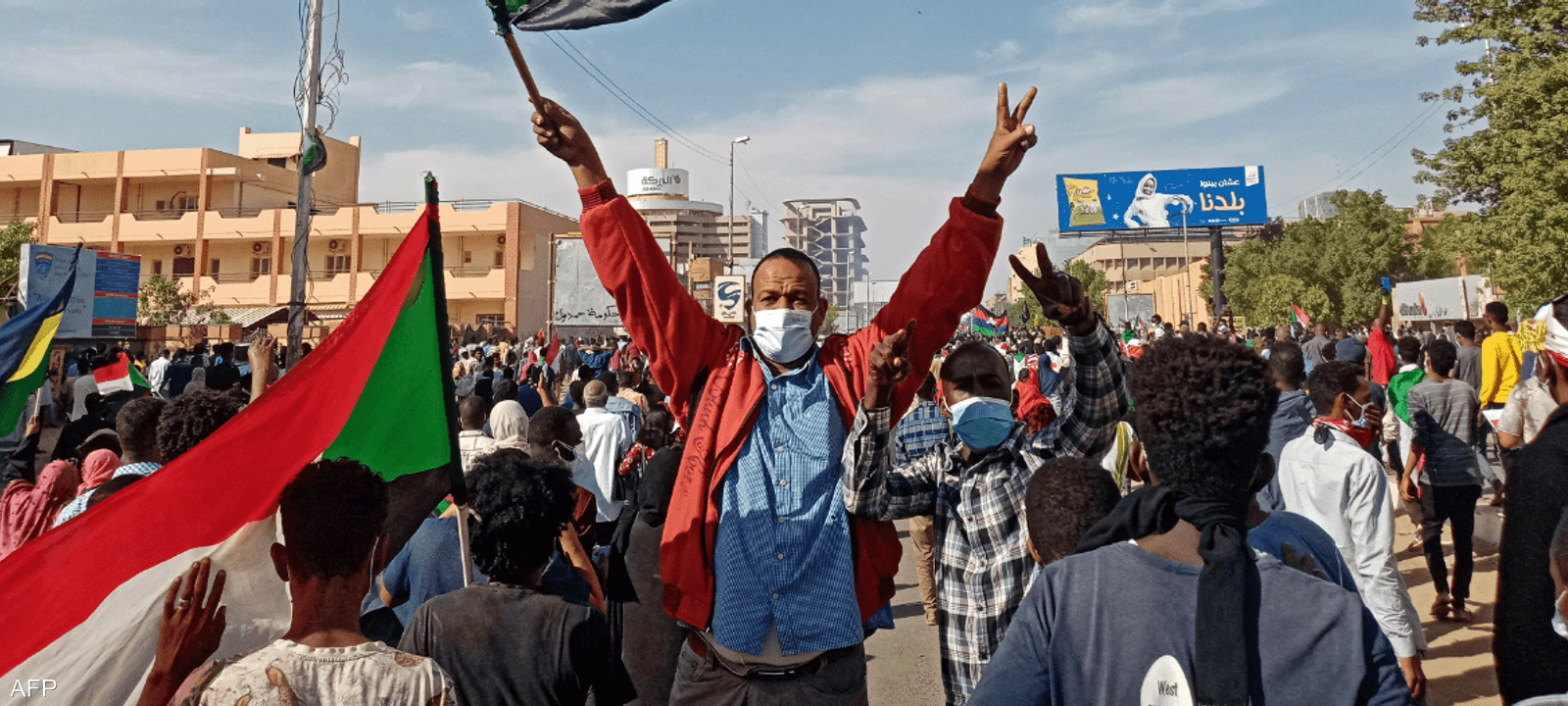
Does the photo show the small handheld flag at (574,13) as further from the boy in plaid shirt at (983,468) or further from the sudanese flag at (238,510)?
the boy in plaid shirt at (983,468)

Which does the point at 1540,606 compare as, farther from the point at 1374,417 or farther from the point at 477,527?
the point at 1374,417

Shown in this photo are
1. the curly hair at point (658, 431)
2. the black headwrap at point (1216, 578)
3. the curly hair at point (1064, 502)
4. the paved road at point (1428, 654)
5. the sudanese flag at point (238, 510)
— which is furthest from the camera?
the curly hair at point (658, 431)

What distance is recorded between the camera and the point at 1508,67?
1708 cm

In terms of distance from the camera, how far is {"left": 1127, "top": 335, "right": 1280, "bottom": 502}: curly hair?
1.61m

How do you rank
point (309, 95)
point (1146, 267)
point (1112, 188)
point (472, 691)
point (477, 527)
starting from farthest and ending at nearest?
point (1146, 267) → point (1112, 188) → point (309, 95) → point (477, 527) → point (472, 691)

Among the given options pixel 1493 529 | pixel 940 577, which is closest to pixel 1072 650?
pixel 940 577

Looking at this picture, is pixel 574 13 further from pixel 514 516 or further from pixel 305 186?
pixel 305 186

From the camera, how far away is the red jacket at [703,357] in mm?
2477

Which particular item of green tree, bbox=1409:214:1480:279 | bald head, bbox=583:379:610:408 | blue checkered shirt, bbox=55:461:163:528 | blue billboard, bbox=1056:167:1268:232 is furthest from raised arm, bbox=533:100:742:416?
blue billboard, bbox=1056:167:1268:232

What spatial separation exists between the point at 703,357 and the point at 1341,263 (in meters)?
46.1

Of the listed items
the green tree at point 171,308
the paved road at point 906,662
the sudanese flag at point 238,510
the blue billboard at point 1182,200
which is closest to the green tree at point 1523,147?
the paved road at point 906,662

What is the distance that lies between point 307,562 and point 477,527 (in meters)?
0.82

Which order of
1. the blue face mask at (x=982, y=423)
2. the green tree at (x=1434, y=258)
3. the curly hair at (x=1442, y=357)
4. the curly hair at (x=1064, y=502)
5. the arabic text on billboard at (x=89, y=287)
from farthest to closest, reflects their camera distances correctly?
the green tree at (x=1434, y=258) < the arabic text on billboard at (x=89, y=287) < the curly hair at (x=1442, y=357) < the blue face mask at (x=982, y=423) < the curly hair at (x=1064, y=502)

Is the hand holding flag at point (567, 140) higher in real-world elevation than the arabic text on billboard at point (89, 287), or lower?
lower
